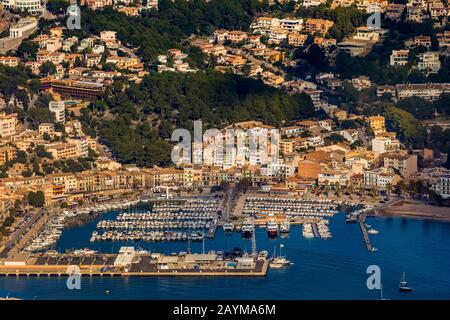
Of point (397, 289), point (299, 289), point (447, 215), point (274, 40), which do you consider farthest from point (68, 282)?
point (274, 40)

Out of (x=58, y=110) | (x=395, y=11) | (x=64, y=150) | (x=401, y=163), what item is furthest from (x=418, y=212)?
(x=395, y=11)

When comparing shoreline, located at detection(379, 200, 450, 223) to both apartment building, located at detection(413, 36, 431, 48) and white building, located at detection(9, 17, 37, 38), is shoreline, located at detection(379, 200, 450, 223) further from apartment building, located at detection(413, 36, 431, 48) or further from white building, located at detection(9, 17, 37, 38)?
white building, located at detection(9, 17, 37, 38)

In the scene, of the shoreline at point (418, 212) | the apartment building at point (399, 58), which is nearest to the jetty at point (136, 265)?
the shoreline at point (418, 212)

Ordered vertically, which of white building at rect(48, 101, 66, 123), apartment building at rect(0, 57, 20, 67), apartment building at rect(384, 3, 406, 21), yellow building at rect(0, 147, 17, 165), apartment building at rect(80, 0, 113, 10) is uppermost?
apartment building at rect(80, 0, 113, 10)

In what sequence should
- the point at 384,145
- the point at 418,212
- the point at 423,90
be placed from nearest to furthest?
the point at 418,212, the point at 384,145, the point at 423,90

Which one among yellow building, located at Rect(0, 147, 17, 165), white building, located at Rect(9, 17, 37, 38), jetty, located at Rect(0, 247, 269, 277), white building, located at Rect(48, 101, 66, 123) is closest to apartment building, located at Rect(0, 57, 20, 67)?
white building, located at Rect(9, 17, 37, 38)

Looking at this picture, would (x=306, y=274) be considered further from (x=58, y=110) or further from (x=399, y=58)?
(x=399, y=58)

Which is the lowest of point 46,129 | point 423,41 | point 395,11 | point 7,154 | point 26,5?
point 7,154
